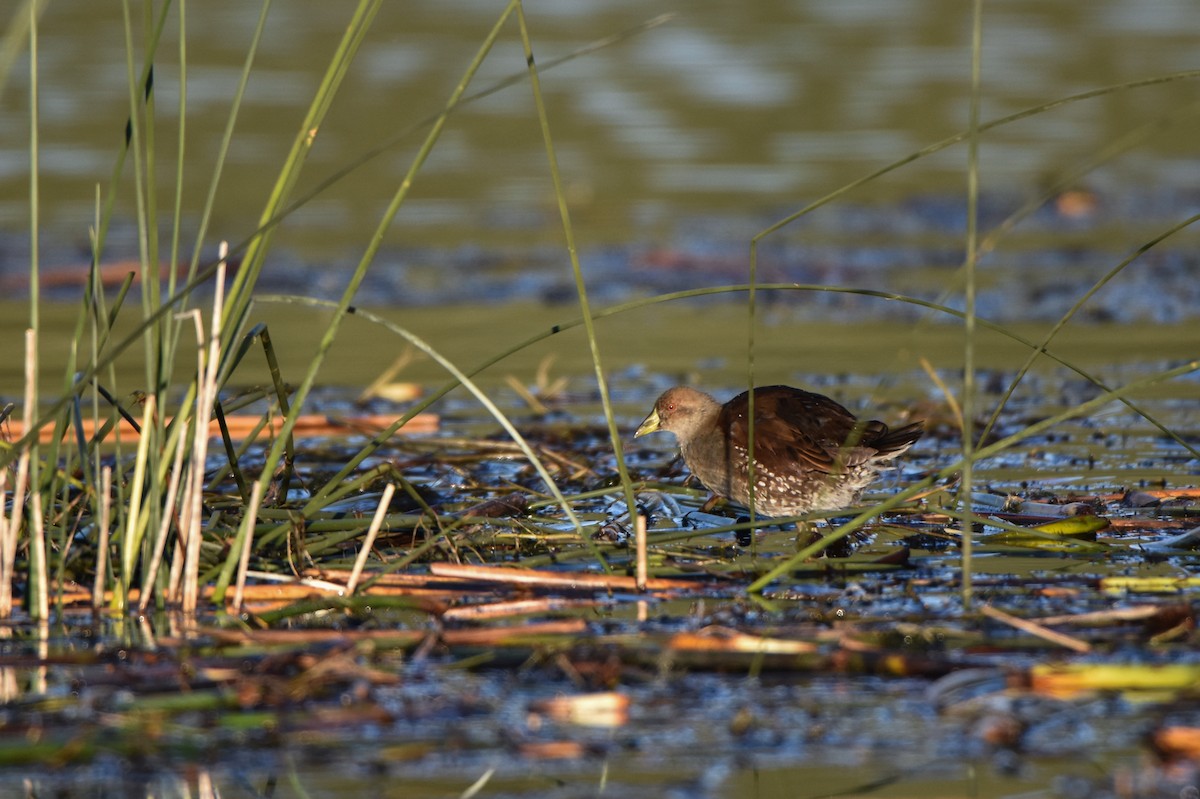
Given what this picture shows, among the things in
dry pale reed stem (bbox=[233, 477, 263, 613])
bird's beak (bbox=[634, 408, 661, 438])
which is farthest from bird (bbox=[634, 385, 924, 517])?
dry pale reed stem (bbox=[233, 477, 263, 613])

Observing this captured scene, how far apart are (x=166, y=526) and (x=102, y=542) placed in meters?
0.19

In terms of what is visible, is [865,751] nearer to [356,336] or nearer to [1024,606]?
[1024,606]

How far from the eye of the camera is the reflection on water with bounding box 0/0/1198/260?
45.4 feet

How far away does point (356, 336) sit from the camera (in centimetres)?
1045

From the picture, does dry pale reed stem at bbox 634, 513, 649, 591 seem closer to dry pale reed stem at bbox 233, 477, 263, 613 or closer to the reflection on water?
dry pale reed stem at bbox 233, 477, 263, 613

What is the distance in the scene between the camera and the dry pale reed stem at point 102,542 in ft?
13.5

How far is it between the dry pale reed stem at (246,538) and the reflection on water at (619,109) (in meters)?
8.20

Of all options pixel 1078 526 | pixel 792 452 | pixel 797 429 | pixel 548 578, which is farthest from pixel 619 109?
pixel 548 578

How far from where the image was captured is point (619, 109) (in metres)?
17.5

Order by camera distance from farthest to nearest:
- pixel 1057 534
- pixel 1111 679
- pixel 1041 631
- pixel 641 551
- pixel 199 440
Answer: pixel 1057 534 → pixel 641 551 → pixel 199 440 → pixel 1041 631 → pixel 1111 679

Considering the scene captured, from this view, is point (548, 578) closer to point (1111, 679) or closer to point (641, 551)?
point (641, 551)

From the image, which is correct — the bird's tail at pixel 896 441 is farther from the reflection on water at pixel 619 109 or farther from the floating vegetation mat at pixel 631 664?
the reflection on water at pixel 619 109

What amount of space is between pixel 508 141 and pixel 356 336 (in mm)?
7070

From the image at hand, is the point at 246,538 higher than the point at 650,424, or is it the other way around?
the point at 650,424
